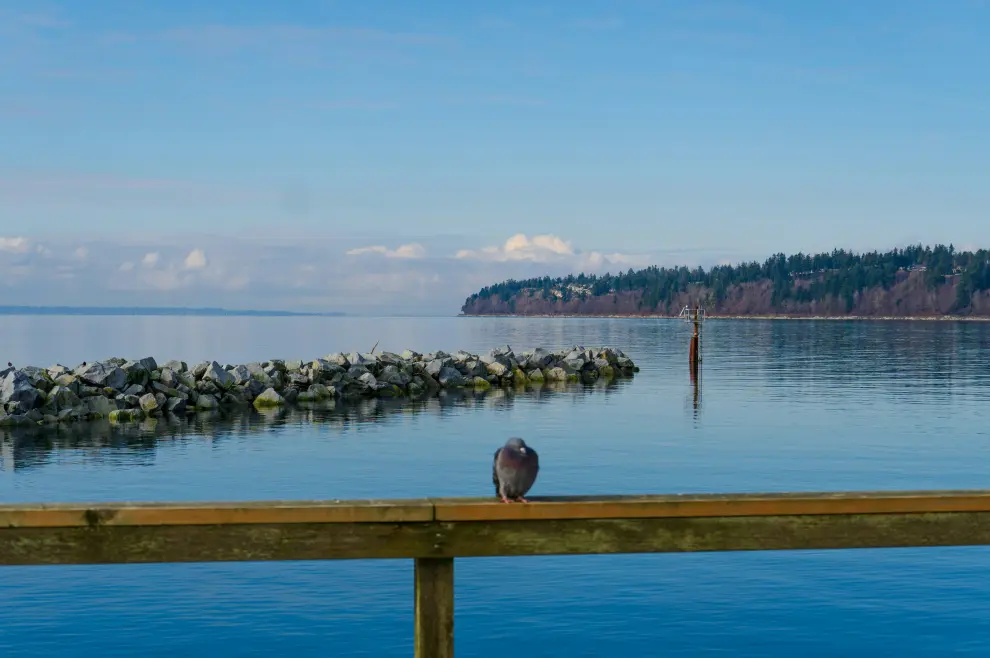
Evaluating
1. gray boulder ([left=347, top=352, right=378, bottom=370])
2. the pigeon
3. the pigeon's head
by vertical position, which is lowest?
gray boulder ([left=347, top=352, right=378, bottom=370])

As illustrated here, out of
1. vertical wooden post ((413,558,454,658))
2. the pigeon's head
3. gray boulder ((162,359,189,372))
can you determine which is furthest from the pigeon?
gray boulder ((162,359,189,372))

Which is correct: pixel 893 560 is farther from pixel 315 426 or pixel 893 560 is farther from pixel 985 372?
pixel 985 372

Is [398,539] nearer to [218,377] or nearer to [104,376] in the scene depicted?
[104,376]

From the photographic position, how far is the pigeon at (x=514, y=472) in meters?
5.61

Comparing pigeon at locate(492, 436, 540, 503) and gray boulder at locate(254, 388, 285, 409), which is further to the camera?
gray boulder at locate(254, 388, 285, 409)

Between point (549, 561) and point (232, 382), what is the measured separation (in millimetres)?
25035

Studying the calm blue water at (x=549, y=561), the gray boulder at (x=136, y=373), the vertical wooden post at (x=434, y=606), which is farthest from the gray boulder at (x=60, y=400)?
the vertical wooden post at (x=434, y=606)

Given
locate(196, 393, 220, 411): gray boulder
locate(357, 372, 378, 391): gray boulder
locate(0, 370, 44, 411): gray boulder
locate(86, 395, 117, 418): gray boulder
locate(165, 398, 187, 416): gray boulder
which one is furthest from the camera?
locate(357, 372, 378, 391): gray boulder

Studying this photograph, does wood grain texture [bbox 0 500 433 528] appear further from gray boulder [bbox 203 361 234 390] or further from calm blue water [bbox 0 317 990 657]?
gray boulder [bbox 203 361 234 390]

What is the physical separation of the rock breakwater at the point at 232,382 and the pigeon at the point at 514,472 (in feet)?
92.8

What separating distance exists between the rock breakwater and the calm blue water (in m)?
3.10

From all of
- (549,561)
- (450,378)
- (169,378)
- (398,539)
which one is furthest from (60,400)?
(398,539)

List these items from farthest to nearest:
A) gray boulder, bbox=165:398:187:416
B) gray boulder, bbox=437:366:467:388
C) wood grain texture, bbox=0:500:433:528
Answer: gray boulder, bbox=437:366:467:388, gray boulder, bbox=165:398:187:416, wood grain texture, bbox=0:500:433:528

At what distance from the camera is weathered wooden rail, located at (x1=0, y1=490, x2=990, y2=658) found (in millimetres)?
5148
